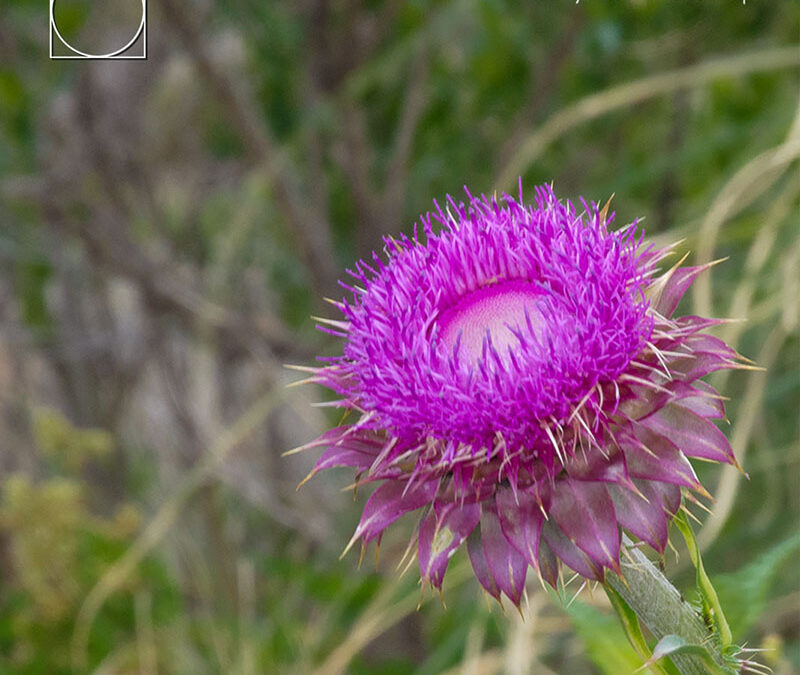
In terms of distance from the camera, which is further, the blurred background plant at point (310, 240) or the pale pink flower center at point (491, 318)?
the blurred background plant at point (310, 240)

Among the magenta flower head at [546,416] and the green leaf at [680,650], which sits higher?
the magenta flower head at [546,416]

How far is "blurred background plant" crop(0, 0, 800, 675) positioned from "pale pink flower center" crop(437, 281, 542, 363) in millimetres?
661

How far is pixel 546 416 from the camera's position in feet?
2.35

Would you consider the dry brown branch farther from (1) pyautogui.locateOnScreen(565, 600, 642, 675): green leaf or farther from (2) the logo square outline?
(1) pyautogui.locateOnScreen(565, 600, 642, 675): green leaf

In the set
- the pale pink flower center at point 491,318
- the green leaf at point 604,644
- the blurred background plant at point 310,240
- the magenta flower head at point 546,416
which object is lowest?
the green leaf at point 604,644

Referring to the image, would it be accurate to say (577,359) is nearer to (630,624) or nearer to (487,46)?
(630,624)

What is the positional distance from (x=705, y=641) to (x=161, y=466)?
267 cm

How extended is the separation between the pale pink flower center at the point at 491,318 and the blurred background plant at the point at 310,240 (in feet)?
2.17

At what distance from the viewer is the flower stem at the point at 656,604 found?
69 cm

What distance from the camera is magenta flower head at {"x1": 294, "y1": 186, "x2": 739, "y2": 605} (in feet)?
2.30

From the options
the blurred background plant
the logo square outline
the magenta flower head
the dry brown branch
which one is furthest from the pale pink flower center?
the dry brown branch

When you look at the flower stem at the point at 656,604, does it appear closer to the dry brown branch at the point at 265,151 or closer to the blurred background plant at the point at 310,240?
the blurred background plant at the point at 310,240

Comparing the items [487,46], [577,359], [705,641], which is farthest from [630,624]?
[487,46]

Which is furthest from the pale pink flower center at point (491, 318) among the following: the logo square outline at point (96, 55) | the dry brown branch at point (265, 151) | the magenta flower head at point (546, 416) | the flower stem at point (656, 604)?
the dry brown branch at point (265, 151)
